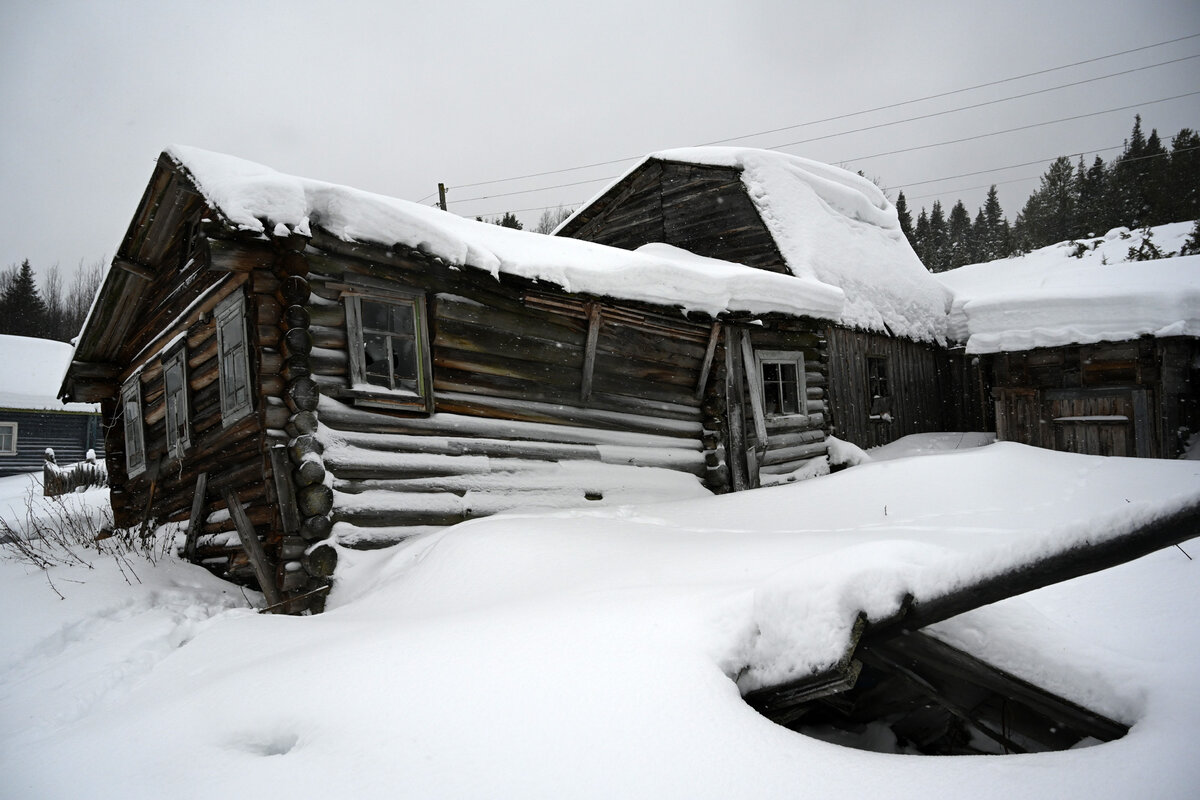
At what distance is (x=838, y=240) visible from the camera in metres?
14.9

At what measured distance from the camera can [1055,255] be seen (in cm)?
2612

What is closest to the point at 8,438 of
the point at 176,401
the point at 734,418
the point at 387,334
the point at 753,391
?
the point at 176,401

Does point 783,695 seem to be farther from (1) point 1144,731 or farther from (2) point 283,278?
(2) point 283,278

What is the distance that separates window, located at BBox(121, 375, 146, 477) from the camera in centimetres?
933

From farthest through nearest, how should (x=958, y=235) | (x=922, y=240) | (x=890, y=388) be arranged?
(x=958, y=235) → (x=922, y=240) → (x=890, y=388)

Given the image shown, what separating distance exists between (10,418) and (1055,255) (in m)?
41.6

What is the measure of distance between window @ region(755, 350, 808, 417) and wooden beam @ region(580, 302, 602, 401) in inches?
138

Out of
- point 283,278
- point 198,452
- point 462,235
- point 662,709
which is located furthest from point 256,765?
point 198,452

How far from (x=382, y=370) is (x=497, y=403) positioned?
50.6 inches

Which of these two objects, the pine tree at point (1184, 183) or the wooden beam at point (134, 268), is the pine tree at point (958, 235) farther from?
the wooden beam at point (134, 268)

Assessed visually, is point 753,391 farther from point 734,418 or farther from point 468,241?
point 468,241

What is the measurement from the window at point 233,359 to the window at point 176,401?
4.61 ft

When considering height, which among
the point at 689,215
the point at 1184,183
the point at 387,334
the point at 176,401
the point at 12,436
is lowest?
the point at 12,436

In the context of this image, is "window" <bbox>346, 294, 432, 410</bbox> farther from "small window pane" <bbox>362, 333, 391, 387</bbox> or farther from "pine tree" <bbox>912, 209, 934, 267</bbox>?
→ "pine tree" <bbox>912, 209, 934, 267</bbox>
